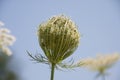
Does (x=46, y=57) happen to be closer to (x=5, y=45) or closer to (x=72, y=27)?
(x=72, y=27)

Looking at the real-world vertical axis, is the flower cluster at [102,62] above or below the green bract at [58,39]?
above

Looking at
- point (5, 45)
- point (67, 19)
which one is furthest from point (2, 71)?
point (67, 19)

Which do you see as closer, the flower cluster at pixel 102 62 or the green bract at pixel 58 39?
the green bract at pixel 58 39

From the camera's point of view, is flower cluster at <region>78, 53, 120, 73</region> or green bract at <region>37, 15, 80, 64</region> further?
flower cluster at <region>78, 53, 120, 73</region>

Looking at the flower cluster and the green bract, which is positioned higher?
the flower cluster
